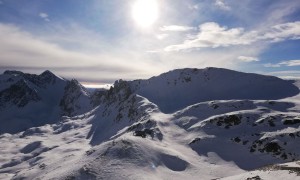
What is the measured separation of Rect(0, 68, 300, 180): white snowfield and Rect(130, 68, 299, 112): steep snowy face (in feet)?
1.16

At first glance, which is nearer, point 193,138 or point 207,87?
point 193,138

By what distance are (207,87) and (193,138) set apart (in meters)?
59.1

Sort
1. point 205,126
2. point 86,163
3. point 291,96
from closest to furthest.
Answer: point 86,163, point 205,126, point 291,96

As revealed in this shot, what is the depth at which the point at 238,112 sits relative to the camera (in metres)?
82.1

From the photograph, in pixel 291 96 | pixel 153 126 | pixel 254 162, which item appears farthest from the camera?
pixel 291 96

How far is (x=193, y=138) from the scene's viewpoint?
252ft

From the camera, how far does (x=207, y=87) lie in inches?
5236

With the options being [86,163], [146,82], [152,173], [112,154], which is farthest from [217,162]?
[146,82]

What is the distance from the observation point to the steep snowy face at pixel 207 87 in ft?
384

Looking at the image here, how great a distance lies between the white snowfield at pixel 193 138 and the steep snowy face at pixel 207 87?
1.16 ft

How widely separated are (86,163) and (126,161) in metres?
7.40

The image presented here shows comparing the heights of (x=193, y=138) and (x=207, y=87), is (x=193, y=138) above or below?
below

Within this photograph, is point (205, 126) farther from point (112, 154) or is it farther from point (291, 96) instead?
point (291, 96)

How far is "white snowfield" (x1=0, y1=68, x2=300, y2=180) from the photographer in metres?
57.3
